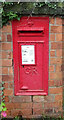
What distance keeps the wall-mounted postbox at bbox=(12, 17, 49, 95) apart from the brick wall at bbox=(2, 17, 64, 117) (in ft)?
0.27

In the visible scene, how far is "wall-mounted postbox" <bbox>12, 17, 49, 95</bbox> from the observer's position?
231 cm

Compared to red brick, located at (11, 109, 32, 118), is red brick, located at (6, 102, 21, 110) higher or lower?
higher

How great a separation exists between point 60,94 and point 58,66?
51 centimetres

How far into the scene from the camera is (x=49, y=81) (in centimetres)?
248

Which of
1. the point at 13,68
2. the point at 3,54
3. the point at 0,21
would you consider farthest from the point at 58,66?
the point at 0,21

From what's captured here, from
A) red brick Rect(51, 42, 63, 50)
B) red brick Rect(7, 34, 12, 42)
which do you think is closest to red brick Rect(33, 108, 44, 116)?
red brick Rect(51, 42, 63, 50)

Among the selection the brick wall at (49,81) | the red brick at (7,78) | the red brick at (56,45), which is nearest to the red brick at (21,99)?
the brick wall at (49,81)

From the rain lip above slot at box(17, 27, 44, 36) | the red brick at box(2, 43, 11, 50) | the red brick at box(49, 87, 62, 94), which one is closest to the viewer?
the rain lip above slot at box(17, 27, 44, 36)

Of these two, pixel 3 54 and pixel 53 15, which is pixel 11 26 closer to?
pixel 3 54

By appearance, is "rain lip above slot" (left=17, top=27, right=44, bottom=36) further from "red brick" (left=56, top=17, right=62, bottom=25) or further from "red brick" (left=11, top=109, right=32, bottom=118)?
"red brick" (left=11, top=109, right=32, bottom=118)

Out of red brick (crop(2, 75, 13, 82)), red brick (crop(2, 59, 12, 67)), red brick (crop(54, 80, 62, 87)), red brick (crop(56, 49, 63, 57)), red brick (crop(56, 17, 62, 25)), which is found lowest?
red brick (crop(54, 80, 62, 87))

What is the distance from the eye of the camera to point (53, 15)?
2.29 metres

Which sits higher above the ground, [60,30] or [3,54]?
[60,30]

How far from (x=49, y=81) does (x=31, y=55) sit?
56 centimetres
